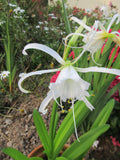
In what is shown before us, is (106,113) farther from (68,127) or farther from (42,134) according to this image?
(42,134)

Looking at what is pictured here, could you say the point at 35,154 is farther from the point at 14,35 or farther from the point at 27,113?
the point at 14,35

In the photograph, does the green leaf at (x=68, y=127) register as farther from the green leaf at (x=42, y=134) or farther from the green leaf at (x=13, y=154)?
the green leaf at (x=13, y=154)

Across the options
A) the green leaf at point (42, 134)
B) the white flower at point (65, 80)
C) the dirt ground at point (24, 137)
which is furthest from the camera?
the dirt ground at point (24, 137)

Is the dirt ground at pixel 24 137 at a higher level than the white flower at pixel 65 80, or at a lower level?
lower

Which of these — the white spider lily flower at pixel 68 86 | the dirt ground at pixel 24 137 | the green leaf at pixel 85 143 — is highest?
the white spider lily flower at pixel 68 86

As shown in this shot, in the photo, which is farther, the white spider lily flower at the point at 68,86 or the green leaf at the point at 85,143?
the green leaf at the point at 85,143

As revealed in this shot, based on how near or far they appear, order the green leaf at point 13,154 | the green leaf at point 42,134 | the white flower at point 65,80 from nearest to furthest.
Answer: the white flower at point 65,80 → the green leaf at point 13,154 → the green leaf at point 42,134

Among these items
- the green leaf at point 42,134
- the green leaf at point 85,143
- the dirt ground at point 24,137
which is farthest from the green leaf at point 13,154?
the dirt ground at point 24,137

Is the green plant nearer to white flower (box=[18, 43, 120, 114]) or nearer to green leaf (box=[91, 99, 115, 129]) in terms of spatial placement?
green leaf (box=[91, 99, 115, 129])

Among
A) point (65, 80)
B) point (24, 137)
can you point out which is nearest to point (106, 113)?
point (65, 80)
